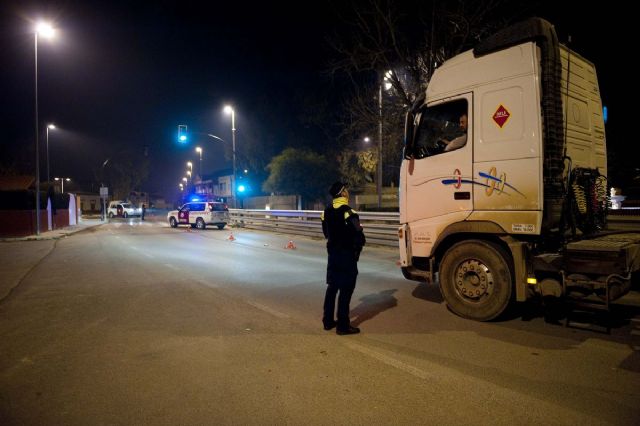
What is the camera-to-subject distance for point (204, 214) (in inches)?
1020

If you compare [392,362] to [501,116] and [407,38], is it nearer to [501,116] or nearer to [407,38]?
[501,116]

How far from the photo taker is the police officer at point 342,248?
16.6 feet

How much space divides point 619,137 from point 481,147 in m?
20.8

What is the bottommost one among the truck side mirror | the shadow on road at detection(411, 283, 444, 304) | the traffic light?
the shadow on road at detection(411, 283, 444, 304)

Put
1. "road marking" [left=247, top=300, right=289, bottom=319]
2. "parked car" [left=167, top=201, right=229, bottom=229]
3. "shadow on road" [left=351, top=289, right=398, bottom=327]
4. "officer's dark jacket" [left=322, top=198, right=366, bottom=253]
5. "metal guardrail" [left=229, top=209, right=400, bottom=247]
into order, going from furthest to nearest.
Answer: "parked car" [left=167, top=201, right=229, bottom=229]
"metal guardrail" [left=229, top=209, right=400, bottom=247]
"road marking" [left=247, top=300, right=289, bottom=319]
"shadow on road" [left=351, top=289, right=398, bottom=327]
"officer's dark jacket" [left=322, top=198, right=366, bottom=253]

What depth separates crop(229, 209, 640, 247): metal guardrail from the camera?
712 cm

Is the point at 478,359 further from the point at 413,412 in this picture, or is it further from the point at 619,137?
the point at 619,137

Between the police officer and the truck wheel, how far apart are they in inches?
61.5

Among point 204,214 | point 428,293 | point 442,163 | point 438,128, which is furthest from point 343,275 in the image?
point 204,214

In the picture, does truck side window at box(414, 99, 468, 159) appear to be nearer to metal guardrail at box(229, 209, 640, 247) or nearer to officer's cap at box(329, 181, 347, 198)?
officer's cap at box(329, 181, 347, 198)

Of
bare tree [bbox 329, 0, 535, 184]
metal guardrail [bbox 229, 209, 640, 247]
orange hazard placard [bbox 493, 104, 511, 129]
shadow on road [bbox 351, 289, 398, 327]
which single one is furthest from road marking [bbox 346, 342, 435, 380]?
bare tree [bbox 329, 0, 535, 184]

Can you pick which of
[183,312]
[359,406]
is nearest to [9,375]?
[183,312]

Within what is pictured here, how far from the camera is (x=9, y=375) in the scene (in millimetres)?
4199

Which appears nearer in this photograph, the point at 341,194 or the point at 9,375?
the point at 9,375
